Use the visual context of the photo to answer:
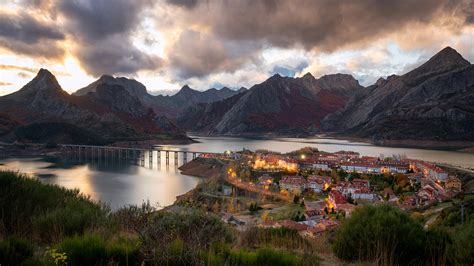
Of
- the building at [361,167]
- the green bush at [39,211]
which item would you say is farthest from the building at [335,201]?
the green bush at [39,211]

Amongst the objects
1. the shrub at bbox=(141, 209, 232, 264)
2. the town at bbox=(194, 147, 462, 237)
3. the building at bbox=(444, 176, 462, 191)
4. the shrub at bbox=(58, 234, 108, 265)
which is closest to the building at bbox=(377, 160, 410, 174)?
the town at bbox=(194, 147, 462, 237)

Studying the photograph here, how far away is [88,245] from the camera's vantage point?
14.8 feet

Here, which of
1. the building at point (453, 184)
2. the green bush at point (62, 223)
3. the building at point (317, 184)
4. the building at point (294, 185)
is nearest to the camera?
the green bush at point (62, 223)

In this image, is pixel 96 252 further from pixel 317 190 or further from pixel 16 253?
pixel 317 190

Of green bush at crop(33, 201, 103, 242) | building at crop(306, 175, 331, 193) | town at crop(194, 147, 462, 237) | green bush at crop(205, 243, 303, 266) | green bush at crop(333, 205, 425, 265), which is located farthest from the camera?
building at crop(306, 175, 331, 193)

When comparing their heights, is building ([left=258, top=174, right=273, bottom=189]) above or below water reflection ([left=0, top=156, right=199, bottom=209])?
above

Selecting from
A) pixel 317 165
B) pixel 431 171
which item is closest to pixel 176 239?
pixel 431 171

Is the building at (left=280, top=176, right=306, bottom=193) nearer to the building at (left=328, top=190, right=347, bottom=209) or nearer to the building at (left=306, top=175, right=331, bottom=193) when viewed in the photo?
the building at (left=306, top=175, right=331, bottom=193)

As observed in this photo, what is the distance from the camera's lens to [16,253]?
412 centimetres

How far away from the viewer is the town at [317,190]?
36500 mm

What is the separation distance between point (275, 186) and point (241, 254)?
171 ft

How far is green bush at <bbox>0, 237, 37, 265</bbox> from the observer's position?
3.99m

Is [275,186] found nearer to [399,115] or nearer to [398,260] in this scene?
[398,260]

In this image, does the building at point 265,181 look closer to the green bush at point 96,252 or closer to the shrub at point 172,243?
the shrub at point 172,243
